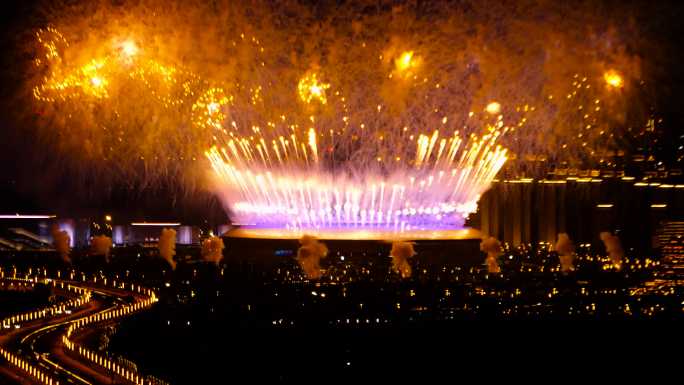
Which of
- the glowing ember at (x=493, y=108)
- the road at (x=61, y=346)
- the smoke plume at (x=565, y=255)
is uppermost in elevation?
the glowing ember at (x=493, y=108)

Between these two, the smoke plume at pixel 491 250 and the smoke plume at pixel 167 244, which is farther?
the smoke plume at pixel 167 244

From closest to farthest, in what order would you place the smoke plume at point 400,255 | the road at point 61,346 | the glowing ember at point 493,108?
the road at point 61,346, the smoke plume at point 400,255, the glowing ember at point 493,108

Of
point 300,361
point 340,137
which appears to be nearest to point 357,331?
point 300,361

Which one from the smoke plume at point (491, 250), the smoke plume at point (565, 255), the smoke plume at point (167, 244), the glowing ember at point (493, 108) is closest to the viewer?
the smoke plume at point (491, 250)

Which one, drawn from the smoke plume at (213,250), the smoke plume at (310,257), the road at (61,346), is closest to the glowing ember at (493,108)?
the smoke plume at (310,257)

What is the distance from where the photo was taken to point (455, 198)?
3338 cm

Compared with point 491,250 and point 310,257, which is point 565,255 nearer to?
point 491,250

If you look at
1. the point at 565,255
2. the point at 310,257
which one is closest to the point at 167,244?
the point at 310,257

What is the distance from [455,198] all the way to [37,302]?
16.8m

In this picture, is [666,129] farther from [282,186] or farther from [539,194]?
[282,186]

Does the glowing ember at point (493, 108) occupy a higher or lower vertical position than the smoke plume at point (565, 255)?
higher

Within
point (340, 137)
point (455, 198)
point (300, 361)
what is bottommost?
point (300, 361)

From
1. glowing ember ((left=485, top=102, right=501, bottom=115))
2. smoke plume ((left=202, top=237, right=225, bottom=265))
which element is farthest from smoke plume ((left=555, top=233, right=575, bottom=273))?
smoke plume ((left=202, top=237, right=225, bottom=265))

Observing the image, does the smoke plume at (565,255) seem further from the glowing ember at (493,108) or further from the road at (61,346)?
the road at (61,346)
